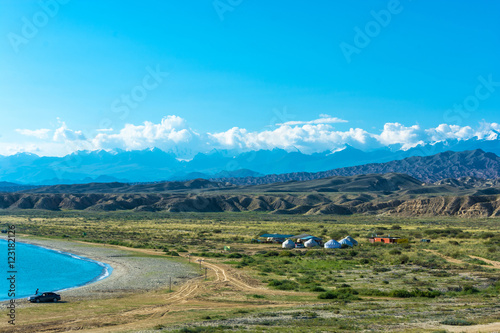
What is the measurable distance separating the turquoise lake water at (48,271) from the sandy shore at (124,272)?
63.2 inches

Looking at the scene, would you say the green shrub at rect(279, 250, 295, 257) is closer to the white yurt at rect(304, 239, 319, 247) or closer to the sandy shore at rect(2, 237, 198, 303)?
the white yurt at rect(304, 239, 319, 247)

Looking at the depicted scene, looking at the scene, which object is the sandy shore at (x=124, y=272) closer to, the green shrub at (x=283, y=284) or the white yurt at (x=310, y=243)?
the green shrub at (x=283, y=284)

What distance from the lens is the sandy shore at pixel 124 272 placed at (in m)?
36.3

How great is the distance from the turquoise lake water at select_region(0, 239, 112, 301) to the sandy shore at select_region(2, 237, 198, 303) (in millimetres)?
1606

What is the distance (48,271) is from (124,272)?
7.87 m

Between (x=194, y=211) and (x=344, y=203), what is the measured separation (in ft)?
175

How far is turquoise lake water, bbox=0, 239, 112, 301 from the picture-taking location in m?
38.9

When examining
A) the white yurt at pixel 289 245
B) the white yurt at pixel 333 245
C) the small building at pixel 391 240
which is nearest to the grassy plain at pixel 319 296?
the white yurt at pixel 333 245

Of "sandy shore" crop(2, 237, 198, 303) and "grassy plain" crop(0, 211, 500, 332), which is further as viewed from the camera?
"sandy shore" crop(2, 237, 198, 303)

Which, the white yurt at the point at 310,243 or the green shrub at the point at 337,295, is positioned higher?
the white yurt at the point at 310,243

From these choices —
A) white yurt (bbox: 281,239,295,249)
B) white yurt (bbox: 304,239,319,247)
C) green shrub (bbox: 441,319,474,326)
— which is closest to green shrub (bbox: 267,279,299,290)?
green shrub (bbox: 441,319,474,326)

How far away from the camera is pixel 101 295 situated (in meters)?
34.6

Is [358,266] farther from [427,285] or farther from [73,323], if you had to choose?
[73,323]

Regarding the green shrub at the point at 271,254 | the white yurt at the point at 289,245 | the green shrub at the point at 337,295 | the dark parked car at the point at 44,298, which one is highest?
the white yurt at the point at 289,245
